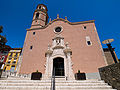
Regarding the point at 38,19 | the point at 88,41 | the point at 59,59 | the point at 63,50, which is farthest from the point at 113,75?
the point at 38,19

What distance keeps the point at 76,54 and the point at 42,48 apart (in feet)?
16.2

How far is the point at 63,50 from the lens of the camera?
1055 centimetres

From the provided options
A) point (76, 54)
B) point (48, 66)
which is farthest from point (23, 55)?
point (76, 54)

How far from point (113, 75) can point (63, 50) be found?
6.51 m

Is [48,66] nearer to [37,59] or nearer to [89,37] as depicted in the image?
[37,59]

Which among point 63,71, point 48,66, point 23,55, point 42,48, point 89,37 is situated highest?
point 89,37

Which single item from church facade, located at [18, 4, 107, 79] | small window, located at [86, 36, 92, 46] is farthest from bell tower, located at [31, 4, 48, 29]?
small window, located at [86, 36, 92, 46]

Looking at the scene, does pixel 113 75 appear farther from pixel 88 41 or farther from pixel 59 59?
pixel 59 59

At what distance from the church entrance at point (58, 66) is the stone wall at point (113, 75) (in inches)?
203

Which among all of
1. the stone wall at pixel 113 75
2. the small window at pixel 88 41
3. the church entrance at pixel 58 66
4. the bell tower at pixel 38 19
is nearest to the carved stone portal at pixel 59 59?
the church entrance at pixel 58 66

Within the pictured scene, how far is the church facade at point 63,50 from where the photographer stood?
9234 millimetres

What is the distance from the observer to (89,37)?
10.9 meters

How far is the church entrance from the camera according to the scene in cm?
951

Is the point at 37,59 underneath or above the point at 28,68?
above
